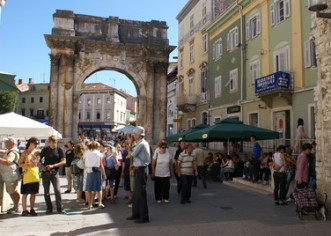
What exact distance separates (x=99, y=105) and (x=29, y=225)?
69338mm

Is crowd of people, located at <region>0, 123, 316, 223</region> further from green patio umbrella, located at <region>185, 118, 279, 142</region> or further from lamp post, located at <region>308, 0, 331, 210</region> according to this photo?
green patio umbrella, located at <region>185, 118, 279, 142</region>

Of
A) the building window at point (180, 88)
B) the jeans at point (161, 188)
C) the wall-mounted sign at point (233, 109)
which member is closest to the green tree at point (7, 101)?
the building window at point (180, 88)

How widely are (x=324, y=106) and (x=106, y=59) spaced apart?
17771mm

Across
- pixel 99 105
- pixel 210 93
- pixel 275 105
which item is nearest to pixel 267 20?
pixel 275 105

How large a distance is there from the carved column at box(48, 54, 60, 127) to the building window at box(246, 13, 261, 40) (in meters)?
12.8

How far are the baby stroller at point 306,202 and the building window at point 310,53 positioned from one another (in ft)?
36.1

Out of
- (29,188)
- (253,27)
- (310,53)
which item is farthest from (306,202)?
(253,27)

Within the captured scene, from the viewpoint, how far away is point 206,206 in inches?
357

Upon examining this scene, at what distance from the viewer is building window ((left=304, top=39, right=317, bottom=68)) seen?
17.0m

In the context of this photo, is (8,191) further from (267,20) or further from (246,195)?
(267,20)

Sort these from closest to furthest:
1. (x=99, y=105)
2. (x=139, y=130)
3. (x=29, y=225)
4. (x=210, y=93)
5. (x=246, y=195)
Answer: (x=29, y=225)
(x=139, y=130)
(x=246, y=195)
(x=210, y=93)
(x=99, y=105)

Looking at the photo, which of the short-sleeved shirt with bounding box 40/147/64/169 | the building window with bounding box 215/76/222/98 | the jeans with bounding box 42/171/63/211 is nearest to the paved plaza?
the jeans with bounding box 42/171/63/211

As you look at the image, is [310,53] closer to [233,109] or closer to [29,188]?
[233,109]

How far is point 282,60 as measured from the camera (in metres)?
19.7
